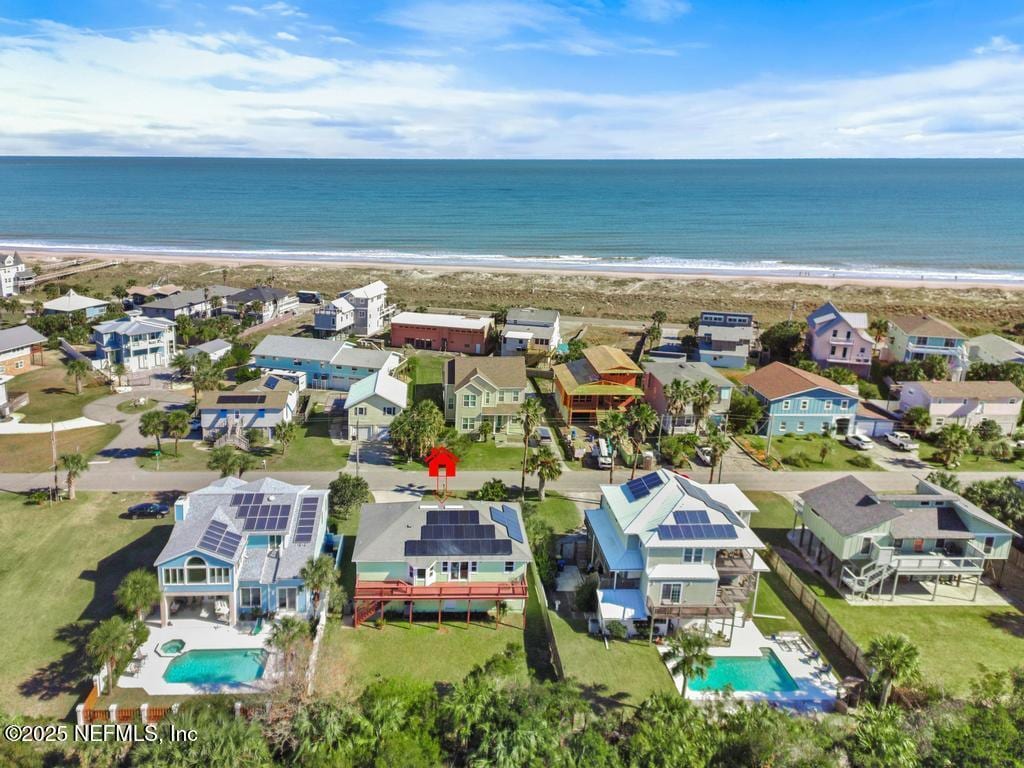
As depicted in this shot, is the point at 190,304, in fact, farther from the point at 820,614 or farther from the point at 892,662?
the point at 892,662

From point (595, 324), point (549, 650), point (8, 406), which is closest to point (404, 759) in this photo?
point (549, 650)

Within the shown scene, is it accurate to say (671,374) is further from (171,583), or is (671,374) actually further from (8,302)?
(8,302)

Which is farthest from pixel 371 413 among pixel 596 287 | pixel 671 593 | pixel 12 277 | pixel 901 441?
pixel 12 277

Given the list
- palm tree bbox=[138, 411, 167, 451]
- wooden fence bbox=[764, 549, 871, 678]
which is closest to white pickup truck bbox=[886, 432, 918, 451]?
wooden fence bbox=[764, 549, 871, 678]

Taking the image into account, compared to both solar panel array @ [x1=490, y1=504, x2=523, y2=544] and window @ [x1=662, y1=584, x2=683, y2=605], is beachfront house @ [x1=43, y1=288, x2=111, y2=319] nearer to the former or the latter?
solar panel array @ [x1=490, y1=504, x2=523, y2=544]

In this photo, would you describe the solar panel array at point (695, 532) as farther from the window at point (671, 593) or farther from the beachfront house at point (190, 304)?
the beachfront house at point (190, 304)

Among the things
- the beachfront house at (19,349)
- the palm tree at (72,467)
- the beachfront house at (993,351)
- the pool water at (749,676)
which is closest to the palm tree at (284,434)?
the palm tree at (72,467)
